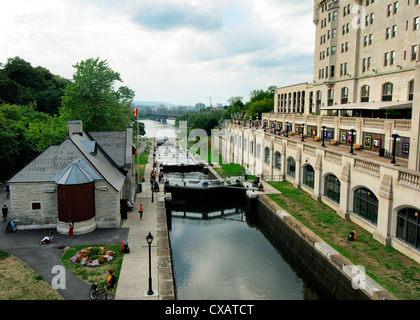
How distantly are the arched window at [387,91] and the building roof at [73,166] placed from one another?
112 ft

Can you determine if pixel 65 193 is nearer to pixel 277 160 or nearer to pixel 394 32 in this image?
pixel 277 160

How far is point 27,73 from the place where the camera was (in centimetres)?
8506

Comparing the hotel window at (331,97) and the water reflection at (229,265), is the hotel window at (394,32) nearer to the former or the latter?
the hotel window at (331,97)

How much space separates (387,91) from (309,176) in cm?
1718

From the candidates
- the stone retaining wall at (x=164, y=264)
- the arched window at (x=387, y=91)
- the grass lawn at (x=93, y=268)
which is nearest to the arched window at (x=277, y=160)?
the arched window at (x=387, y=91)

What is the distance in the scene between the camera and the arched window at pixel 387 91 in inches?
1658

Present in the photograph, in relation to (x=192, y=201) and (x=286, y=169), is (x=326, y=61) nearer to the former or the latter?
(x=286, y=169)

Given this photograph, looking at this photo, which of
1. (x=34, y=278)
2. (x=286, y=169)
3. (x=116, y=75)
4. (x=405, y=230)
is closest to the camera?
(x=34, y=278)

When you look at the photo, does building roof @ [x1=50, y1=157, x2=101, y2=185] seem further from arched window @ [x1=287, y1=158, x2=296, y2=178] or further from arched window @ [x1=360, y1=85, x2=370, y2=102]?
arched window @ [x1=360, y1=85, x2=370, y2=102]

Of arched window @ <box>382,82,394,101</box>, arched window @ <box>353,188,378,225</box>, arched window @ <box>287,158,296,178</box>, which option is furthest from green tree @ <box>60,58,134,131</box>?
arched window @ <box>382,82,394,101</box>

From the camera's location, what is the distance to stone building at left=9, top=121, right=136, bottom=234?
23641mm

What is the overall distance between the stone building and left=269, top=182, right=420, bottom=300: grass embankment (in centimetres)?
1550
